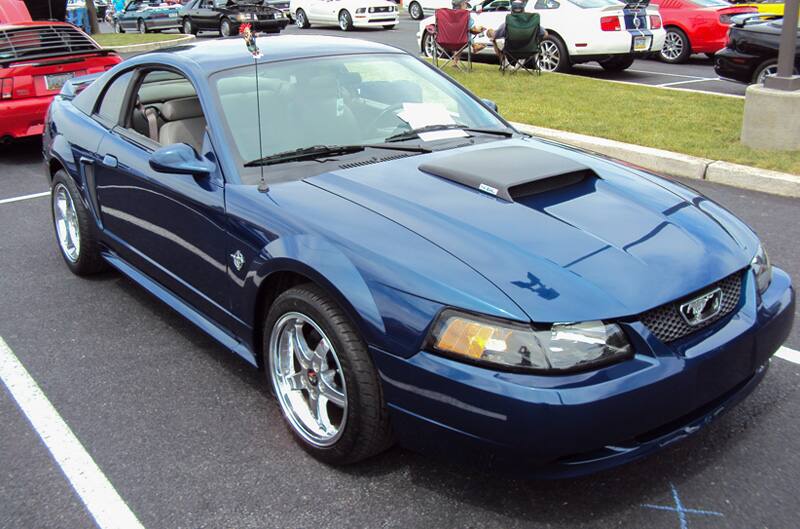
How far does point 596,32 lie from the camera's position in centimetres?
1309

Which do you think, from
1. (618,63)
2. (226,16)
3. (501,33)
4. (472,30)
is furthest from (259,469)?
(226,16)

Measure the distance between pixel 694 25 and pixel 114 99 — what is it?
13.3 meters

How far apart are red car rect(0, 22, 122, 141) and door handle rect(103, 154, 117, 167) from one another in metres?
4.29

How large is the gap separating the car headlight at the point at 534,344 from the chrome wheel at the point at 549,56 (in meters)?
12.0

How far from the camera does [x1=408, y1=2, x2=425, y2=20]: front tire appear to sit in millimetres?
31095

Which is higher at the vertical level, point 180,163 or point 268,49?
point 268,49

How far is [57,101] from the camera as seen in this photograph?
17.6ft

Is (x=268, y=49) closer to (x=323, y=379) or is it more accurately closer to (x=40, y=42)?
(x=323, y=379)

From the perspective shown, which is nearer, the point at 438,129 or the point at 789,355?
the point at 789,355

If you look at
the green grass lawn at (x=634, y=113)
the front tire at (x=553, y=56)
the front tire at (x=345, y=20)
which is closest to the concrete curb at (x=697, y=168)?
the green grass lawn at (x=634, y=113)

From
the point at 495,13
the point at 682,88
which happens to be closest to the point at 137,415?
the point at 682,88

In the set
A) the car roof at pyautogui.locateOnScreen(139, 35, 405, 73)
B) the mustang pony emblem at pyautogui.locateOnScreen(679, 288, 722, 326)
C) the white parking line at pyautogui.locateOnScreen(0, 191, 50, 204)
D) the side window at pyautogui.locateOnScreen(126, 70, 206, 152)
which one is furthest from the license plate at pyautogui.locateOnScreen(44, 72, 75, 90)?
the mustang pony emblem at pyautogui.locateOnScreen(679, 288, 722, 326)

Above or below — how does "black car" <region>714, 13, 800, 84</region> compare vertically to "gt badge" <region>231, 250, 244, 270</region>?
above

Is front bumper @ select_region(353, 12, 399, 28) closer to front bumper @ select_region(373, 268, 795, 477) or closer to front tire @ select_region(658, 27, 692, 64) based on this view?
front tire @ select_region(658, 27, 692, 64)
